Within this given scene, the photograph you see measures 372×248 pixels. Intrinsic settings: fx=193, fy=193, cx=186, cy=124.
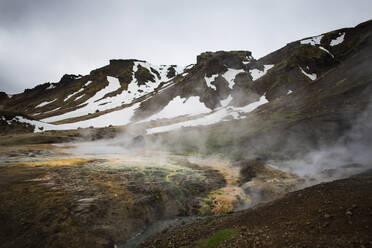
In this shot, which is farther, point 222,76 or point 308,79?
point 222,76

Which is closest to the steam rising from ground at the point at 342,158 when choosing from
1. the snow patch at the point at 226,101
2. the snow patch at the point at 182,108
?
the snow patch at the point at 182,108

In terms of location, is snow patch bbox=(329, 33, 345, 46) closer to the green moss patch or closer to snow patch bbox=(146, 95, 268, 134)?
snow patch bbox=(146, 95, 268, 134)

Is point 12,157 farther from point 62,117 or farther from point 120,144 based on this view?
point 62,117

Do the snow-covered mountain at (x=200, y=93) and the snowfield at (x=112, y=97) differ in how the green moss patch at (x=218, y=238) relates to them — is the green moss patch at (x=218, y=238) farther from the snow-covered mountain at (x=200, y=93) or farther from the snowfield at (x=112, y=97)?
the snowfield at (x=112, y=97)

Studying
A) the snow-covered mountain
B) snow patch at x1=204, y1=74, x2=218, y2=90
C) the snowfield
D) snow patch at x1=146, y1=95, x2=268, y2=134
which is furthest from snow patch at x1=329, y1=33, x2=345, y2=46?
the snowfield

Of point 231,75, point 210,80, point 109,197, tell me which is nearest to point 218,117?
point 210,80

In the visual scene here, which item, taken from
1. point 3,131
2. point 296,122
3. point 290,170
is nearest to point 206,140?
point 296,122

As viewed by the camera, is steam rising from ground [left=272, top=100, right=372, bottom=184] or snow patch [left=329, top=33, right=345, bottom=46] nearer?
steam rising from ground [left=272, top=100, right=372, bottom=184]

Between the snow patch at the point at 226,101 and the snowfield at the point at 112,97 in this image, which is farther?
the snowfield at the point at 112,97

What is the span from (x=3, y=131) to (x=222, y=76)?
73.7 meters

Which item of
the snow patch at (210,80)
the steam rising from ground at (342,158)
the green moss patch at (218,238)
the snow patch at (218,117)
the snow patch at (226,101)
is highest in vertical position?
the snow patch at (210,80)

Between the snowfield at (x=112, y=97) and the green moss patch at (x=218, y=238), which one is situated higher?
the snowfield at (x=112, y=97)

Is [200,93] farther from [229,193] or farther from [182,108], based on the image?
[229,193]

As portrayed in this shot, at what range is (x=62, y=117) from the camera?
7494cm
